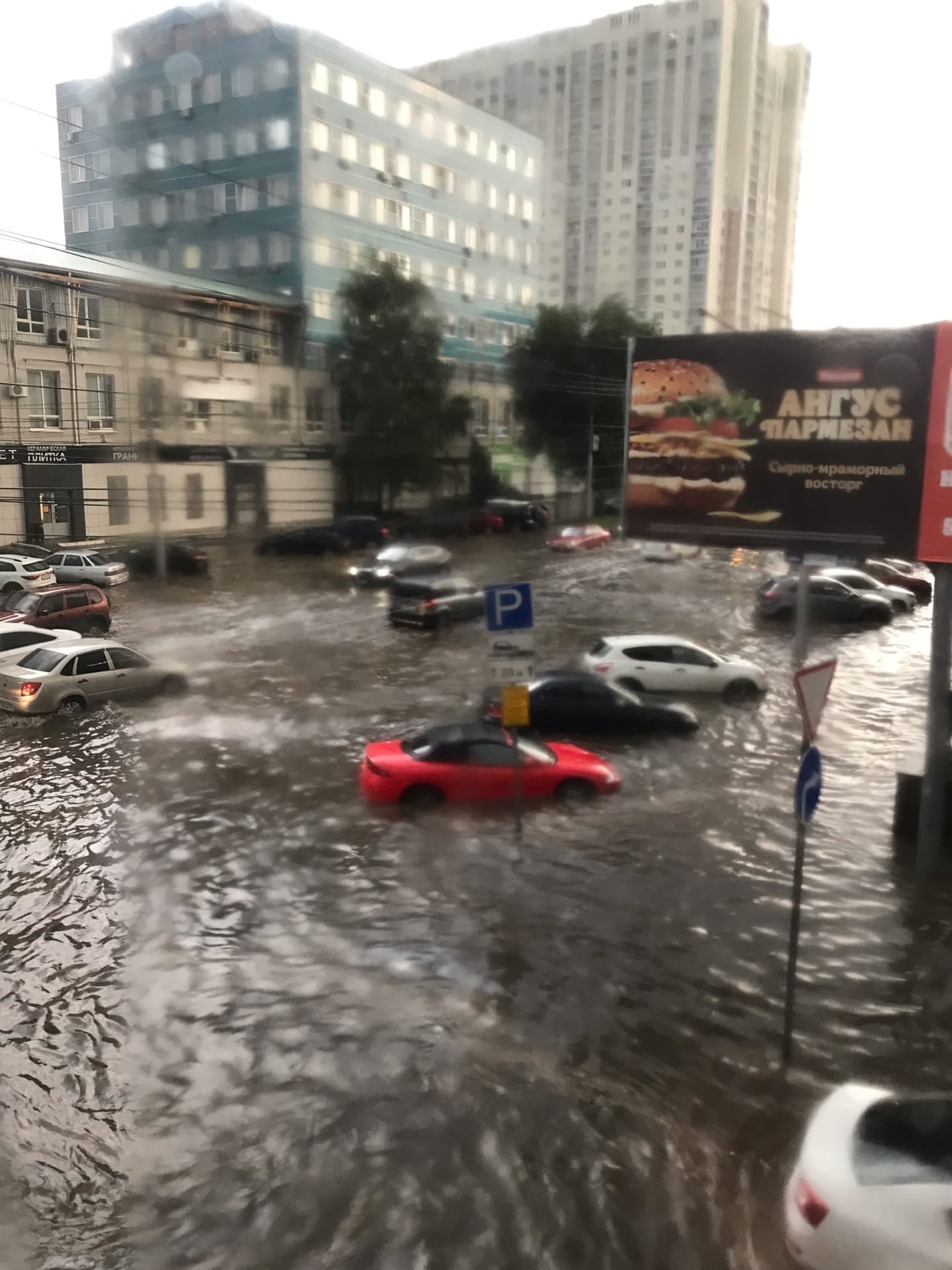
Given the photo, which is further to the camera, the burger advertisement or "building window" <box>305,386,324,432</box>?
"building window" <box>305,386,324,432</box>

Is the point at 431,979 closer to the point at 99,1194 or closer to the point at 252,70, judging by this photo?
the point at 99,1194

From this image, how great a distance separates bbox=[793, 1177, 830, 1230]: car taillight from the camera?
2.65 m

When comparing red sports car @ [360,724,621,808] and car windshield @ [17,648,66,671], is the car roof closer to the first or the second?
red sports car @ [360,724,621,808]

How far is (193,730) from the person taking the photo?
9328 millimetres

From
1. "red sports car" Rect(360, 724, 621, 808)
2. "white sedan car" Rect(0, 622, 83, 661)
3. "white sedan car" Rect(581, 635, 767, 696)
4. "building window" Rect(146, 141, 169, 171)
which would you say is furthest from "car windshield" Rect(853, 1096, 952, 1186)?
"white sedan car" Rect(0, 622, 83, 661)

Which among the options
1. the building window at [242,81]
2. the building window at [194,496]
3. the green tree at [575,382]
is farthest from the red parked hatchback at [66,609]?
the building window at [242,81]

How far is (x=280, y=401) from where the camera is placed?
21.9ft

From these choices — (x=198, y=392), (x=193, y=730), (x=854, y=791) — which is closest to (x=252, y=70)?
(x=198, y=392)

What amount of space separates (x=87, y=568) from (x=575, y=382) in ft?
30.0

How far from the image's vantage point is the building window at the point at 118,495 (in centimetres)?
763

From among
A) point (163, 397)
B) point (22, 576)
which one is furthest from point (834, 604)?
point (22, 576)

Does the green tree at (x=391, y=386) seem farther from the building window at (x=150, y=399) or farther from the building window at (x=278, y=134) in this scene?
the building window at (x=150, y=399)

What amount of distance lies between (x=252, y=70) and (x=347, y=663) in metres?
7.70

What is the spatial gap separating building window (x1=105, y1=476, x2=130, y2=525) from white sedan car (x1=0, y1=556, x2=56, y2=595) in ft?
19.9
